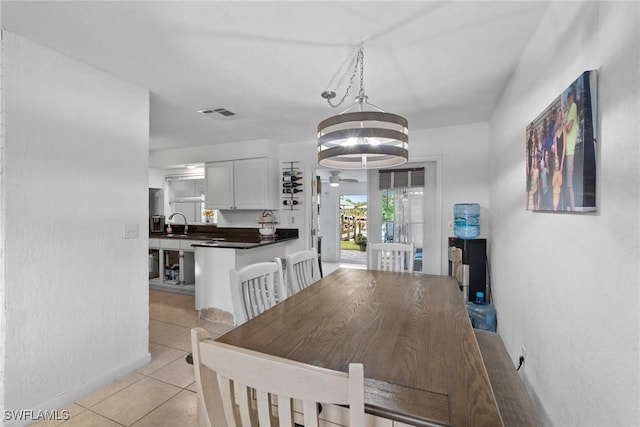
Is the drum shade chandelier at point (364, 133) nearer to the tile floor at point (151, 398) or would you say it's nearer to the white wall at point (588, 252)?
the white wall at point (588, 252)

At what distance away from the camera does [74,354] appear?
77.8 inches

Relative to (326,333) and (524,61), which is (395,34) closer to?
(524,61)

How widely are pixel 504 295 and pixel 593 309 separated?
1.57 metres

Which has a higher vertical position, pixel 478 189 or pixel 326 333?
pixel 478 189

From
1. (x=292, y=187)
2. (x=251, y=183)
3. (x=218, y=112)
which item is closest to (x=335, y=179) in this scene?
(x=292, y=187)

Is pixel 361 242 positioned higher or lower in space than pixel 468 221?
lower

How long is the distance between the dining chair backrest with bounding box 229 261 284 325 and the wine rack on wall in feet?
8.24

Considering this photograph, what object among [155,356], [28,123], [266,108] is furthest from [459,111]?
[155,356]

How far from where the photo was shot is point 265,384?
2.18 feet

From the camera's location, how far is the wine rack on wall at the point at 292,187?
4.43 m

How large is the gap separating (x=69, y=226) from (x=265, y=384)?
204cm

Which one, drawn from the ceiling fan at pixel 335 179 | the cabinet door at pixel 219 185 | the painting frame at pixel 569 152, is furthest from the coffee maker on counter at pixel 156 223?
the painting frame at pixel 569 152

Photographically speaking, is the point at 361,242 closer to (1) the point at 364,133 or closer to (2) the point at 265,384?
(1) the point at 364,133

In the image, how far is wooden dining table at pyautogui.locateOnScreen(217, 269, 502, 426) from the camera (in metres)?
0.82
